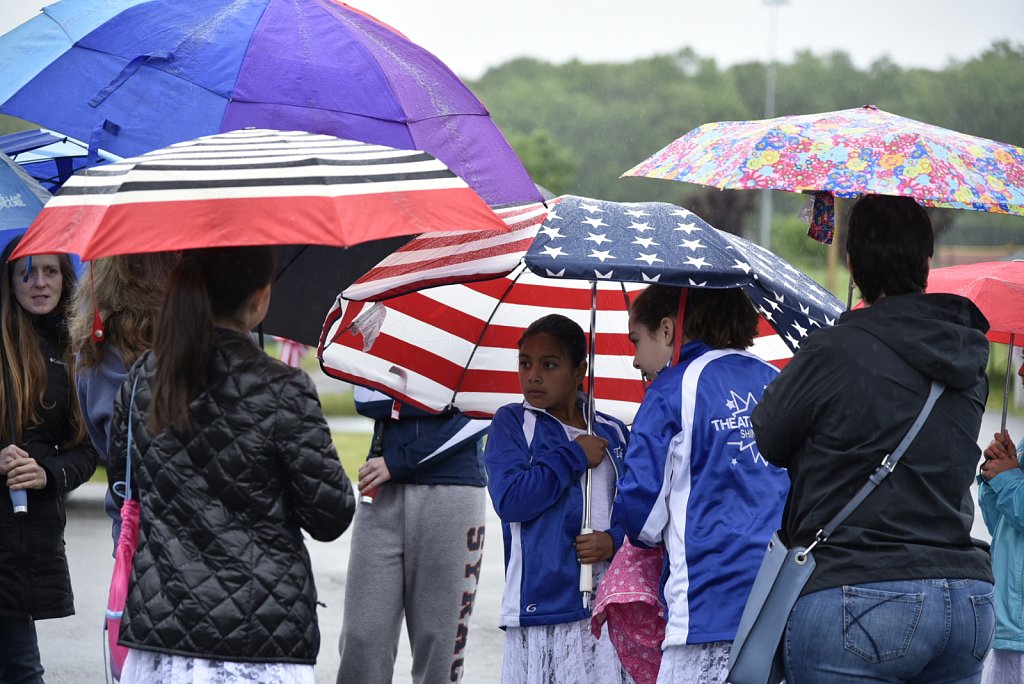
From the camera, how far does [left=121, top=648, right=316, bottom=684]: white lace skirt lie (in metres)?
2.79

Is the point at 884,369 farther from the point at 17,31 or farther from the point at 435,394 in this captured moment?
the point at 17,31

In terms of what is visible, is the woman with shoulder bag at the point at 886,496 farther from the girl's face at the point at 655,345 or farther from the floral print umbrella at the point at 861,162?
the girl's face at the point at 655,345

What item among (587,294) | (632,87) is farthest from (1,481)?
(632,87)

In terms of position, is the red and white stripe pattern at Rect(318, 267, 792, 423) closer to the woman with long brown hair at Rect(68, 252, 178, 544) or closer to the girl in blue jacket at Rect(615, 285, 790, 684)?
the woman with long brown hair at Rect(68, 252, 178, 544)

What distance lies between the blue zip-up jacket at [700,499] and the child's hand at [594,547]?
0.33 m

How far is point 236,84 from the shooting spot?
12.0 feet

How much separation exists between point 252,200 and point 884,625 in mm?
1834

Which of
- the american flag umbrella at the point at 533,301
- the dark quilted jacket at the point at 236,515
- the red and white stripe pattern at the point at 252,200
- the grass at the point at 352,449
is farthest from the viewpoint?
the grass at the point at 352,449

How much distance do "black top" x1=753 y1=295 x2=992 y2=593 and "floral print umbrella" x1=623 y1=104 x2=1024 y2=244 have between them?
18.2 inches

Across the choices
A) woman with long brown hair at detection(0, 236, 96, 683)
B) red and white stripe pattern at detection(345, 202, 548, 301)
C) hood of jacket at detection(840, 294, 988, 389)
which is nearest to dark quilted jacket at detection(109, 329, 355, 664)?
red and white stripe pattern at detection(345, 202, 548, 301)

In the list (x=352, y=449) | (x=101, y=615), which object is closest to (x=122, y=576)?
(x=101, y=615)

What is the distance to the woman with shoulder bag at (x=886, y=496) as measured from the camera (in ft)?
9.44

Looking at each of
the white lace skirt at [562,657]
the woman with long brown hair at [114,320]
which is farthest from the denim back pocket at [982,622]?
the woman with long brown hair at [114,320]

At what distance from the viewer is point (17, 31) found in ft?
13.5
